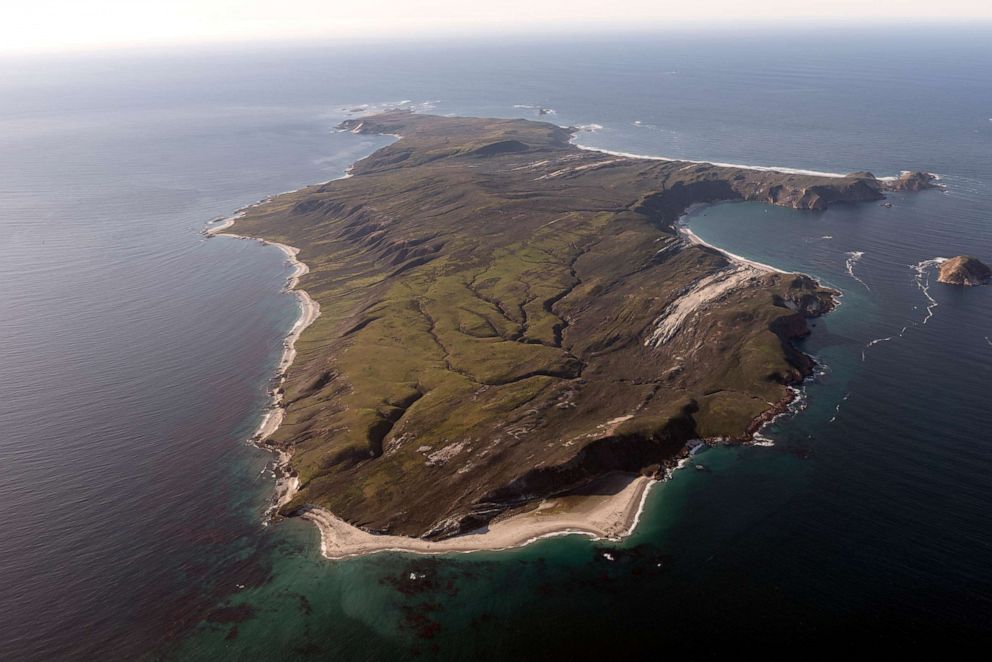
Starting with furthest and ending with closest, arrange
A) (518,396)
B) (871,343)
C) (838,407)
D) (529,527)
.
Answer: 1. (871,343)
2. (518,396)
3. (838,407)
4. (529,527)

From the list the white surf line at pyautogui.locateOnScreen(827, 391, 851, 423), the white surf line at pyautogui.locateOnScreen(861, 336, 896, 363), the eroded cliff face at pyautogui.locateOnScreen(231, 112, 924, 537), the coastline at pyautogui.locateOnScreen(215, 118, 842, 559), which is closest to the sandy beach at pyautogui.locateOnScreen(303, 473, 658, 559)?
the coastline at pyautogui.locateOnScreen(215, 118, 842, 559)

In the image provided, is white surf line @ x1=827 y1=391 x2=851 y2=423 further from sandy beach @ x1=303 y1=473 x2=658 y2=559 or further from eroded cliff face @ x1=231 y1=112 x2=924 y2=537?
sandy beach @ x1=303 y1=473 x2=658 y2=559

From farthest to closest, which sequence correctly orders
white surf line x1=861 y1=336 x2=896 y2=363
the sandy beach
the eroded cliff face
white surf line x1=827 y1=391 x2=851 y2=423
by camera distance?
white surf line x1=861 y1=336 x2=896 y2=363 < white surf line x1=827 y1=391 x2=851 y2=423 < the eroded cliff face < the sandy beach

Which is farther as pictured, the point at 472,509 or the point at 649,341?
the point at 649,341

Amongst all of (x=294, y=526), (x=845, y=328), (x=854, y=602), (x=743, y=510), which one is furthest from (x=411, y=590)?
(x=845, y=328)

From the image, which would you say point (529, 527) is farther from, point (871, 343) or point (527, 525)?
point (871, 343)

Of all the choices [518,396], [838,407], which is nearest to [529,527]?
[518,396]

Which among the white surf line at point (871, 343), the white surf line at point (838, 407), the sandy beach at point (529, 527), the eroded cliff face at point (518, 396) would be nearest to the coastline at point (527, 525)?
the sandy beach at point (529, 527)

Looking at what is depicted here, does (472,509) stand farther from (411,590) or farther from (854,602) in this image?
(854,602)
